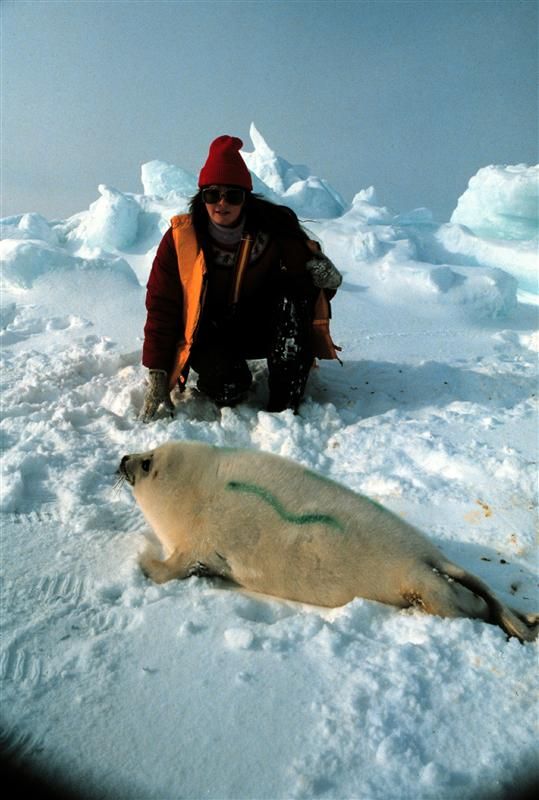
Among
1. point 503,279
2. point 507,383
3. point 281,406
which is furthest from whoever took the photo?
point 503,279

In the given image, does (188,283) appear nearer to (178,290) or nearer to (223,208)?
(178,290)

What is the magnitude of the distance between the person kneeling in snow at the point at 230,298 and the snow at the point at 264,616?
0.59ft

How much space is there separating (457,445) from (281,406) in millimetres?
921

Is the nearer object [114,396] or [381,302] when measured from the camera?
[114,396]

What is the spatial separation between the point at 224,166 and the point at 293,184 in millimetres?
10778

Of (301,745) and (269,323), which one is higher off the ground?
(269,323)

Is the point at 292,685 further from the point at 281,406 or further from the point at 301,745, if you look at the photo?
the point at 281,406

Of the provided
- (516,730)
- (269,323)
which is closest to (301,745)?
(516,730)

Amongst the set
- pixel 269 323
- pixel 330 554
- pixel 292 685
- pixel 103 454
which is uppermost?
pixel 269 323

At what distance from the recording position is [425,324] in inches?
227

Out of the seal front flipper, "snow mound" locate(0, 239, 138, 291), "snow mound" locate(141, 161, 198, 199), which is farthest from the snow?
"snow mound" locate(141, 161, 198, 199)

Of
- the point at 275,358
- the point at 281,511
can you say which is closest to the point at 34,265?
the point at 275,358

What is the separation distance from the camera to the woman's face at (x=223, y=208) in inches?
116

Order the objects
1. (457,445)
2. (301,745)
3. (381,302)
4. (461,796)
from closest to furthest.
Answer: (461,796) < (301,745) < (457,445) < (381,302)
